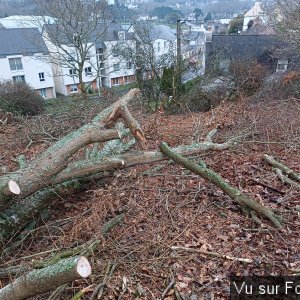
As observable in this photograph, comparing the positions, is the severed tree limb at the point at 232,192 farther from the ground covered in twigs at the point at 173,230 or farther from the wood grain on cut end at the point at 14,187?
the wood grain on cut end at the point at 14,187

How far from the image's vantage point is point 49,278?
6.73 feet

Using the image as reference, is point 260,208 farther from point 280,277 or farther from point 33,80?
point 33,80

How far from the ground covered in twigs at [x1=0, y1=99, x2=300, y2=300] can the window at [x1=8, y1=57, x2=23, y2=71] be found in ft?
79.9

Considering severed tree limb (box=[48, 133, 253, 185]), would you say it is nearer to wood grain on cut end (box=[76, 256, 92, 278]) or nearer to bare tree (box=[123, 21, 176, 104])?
wood grain on cut end (box=[76, 256, 92, 278])

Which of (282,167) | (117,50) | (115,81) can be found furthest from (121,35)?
(282,167)

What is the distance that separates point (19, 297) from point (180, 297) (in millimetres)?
1259

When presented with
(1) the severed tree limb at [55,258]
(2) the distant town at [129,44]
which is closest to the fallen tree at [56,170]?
(1) the severed tree limb at [55,258]

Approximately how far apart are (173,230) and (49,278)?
155 centimetres

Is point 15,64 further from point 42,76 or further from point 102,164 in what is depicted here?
point 102,164

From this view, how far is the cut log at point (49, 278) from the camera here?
200 centimetres

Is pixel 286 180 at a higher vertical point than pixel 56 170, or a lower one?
lower

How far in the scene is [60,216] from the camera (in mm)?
3857

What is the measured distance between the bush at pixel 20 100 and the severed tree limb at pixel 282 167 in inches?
412

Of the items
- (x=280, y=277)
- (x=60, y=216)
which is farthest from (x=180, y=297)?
(x=60, y=216)
